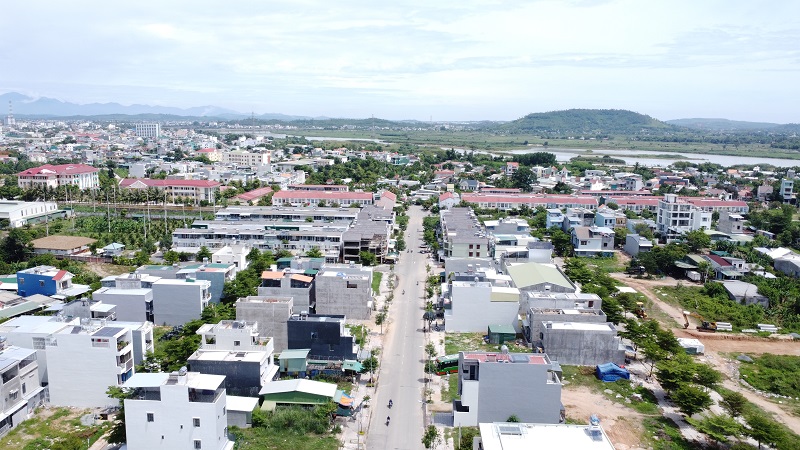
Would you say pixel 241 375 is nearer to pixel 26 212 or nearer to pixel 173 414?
pixel 173 414

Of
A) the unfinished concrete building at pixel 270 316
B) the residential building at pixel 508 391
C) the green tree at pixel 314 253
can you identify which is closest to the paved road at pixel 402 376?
the residential building at pixel 508 391

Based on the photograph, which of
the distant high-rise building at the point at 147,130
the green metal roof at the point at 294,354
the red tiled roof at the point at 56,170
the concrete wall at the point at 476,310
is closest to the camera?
the green metal roof at the point at 294,354

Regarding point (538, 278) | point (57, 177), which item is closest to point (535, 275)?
point (538, 278)

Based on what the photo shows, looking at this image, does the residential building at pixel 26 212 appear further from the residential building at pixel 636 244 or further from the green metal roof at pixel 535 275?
the residential building at pixel 636 244

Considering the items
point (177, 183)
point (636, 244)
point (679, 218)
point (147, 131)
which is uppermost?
point (147, 131)

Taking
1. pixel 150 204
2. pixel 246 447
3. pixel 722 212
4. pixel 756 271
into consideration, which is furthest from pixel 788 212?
pixel 150 204

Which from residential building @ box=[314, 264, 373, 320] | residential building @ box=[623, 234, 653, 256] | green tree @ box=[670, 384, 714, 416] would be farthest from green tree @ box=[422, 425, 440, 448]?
residential building @ box=[623, 234, 653, 256]

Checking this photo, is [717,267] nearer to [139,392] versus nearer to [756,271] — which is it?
[756,271]

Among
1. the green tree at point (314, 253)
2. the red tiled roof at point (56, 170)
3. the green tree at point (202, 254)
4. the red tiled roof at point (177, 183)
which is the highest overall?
the red tiled roof at point (56, 170)
